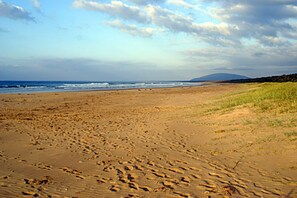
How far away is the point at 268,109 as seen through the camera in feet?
37.7

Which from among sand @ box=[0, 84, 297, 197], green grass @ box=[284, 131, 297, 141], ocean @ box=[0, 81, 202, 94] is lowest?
sand @ box=[0, 84, 297, 197]

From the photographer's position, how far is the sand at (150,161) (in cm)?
502

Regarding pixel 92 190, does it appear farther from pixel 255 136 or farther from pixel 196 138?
pixel 255 136

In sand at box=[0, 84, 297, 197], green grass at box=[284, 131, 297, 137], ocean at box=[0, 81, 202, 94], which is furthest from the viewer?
ocean at box=[0, 81, 202, 94]

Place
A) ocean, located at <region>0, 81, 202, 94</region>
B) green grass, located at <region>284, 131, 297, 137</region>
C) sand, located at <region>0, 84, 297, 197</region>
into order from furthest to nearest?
ocean, located at <region>0, 81, 202, 94</region>, green grass, located at <region>284, 131, 297, 137</region>, sand, located at <region>0, 84, 297, 197</region>

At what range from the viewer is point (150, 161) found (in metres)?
6.73

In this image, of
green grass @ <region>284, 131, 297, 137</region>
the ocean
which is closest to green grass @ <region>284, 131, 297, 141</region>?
green grass @ <region>284, 131, 297, 137</region>

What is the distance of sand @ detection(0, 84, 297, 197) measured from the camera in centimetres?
502

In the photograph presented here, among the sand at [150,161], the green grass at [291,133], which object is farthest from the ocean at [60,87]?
the green grass at [291,133]

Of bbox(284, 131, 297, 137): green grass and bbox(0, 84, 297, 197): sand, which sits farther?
bbox(284, 131, 297, 137): green grass

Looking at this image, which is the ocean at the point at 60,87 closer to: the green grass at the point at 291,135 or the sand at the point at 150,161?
the sand at the point at 150,161

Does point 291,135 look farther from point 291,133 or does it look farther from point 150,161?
point 150,161

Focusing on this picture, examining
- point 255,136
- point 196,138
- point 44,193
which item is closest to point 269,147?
point 255,136

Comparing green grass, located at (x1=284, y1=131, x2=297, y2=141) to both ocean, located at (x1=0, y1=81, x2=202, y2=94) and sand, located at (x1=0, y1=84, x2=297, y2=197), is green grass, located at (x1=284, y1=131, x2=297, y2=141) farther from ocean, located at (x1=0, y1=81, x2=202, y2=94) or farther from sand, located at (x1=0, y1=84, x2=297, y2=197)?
ocean, located at (x1=0, y1=81, x2=202, y2=94)
